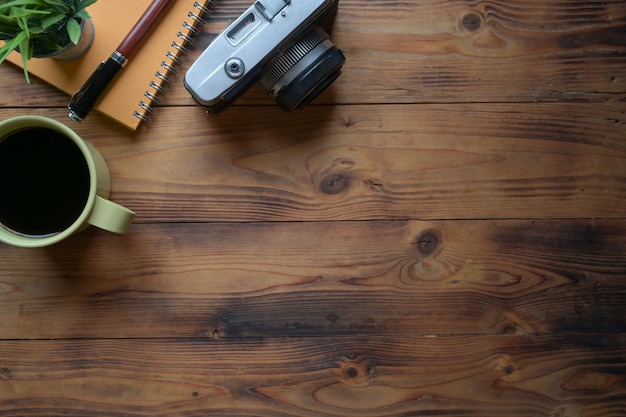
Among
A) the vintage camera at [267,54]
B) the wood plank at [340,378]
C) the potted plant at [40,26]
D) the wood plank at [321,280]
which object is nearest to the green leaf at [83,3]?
the potted plant at [40,26]

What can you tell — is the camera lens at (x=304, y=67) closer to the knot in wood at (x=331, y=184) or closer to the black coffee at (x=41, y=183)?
the knot in wood at (x=331, y=184)

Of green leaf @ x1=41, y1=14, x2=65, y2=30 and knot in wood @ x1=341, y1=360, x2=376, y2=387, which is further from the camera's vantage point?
knot in wood @ x1=341, y1=360, x2=376, y2=387

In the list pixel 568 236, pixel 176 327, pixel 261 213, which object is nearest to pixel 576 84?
pixel 568 236

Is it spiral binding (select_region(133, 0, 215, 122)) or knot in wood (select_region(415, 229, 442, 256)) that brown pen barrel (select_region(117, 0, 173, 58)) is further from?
knot in wood (select_region(415, 229, 442, 256))

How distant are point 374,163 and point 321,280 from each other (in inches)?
5.4

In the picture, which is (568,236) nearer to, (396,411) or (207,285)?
(396,411)

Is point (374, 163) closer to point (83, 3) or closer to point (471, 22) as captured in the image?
point (471, 22)

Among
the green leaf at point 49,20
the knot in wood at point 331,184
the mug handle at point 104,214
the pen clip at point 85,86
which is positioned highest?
the knot in wood at point 331,184

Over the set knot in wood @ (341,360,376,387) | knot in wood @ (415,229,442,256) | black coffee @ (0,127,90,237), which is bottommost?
black coffee @ (0,127,90,237)

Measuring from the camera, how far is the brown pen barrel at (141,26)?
58 centimetres

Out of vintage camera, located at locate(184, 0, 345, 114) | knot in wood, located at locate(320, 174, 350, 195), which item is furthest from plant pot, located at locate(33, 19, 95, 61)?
knot in wood, located at locate(320, 174, 350, 195)

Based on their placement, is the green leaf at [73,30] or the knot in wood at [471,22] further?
the knot in wood at [471,22]

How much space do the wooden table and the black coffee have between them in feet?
0.22

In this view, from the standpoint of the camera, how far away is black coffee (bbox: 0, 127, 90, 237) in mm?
544
